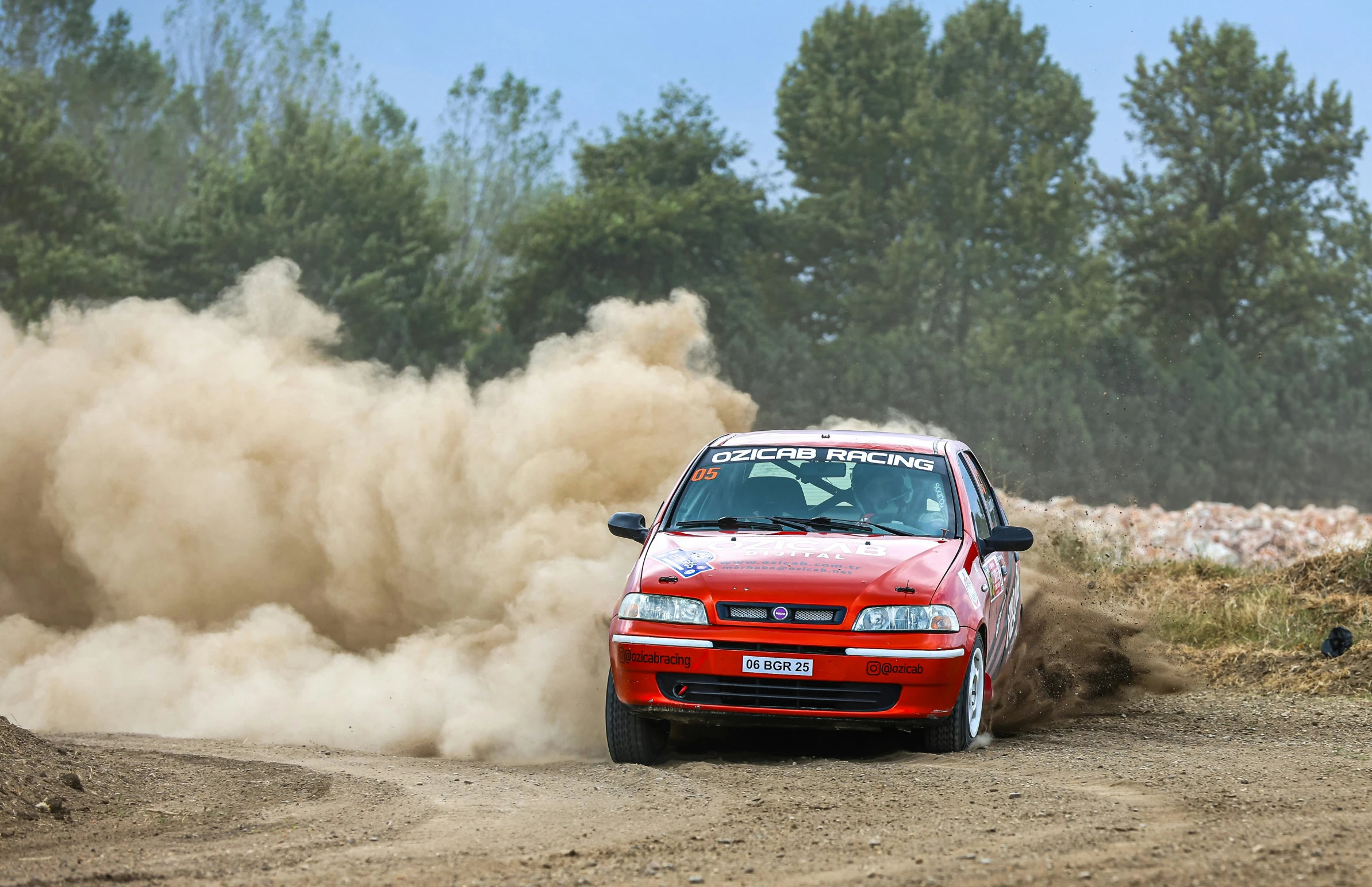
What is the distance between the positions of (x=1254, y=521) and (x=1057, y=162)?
2246 cm

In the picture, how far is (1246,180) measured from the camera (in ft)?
155

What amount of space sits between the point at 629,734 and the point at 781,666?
909 mm

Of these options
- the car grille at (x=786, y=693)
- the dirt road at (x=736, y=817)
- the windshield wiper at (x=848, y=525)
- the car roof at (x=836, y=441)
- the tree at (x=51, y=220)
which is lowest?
the dirt road at (x=736, y=817)

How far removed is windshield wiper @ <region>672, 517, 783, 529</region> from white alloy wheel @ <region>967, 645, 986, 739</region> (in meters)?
1.21

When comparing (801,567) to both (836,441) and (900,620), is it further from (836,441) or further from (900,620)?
(836,441)

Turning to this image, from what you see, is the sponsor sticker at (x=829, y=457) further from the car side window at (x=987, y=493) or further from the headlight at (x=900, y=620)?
the headlight at (x=900, y=620)

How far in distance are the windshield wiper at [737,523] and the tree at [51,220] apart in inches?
1363

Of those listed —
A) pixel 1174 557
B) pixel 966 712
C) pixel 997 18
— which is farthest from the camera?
pixel 997 18

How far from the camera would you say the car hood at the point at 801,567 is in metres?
7.36

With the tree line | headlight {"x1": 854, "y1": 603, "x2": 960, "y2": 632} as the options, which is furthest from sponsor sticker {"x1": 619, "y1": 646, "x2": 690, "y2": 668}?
the tree line

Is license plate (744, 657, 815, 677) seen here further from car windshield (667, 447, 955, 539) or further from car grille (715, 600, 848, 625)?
car windshield (667, 447, 955, 539)

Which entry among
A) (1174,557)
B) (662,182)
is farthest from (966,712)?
(662,182)

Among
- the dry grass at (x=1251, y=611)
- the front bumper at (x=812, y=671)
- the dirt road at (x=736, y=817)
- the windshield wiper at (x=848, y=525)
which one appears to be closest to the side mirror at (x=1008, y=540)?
the windshield wiper at (x=848, y=525)

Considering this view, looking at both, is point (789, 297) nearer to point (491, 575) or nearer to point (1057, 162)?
point (1057, 162)
